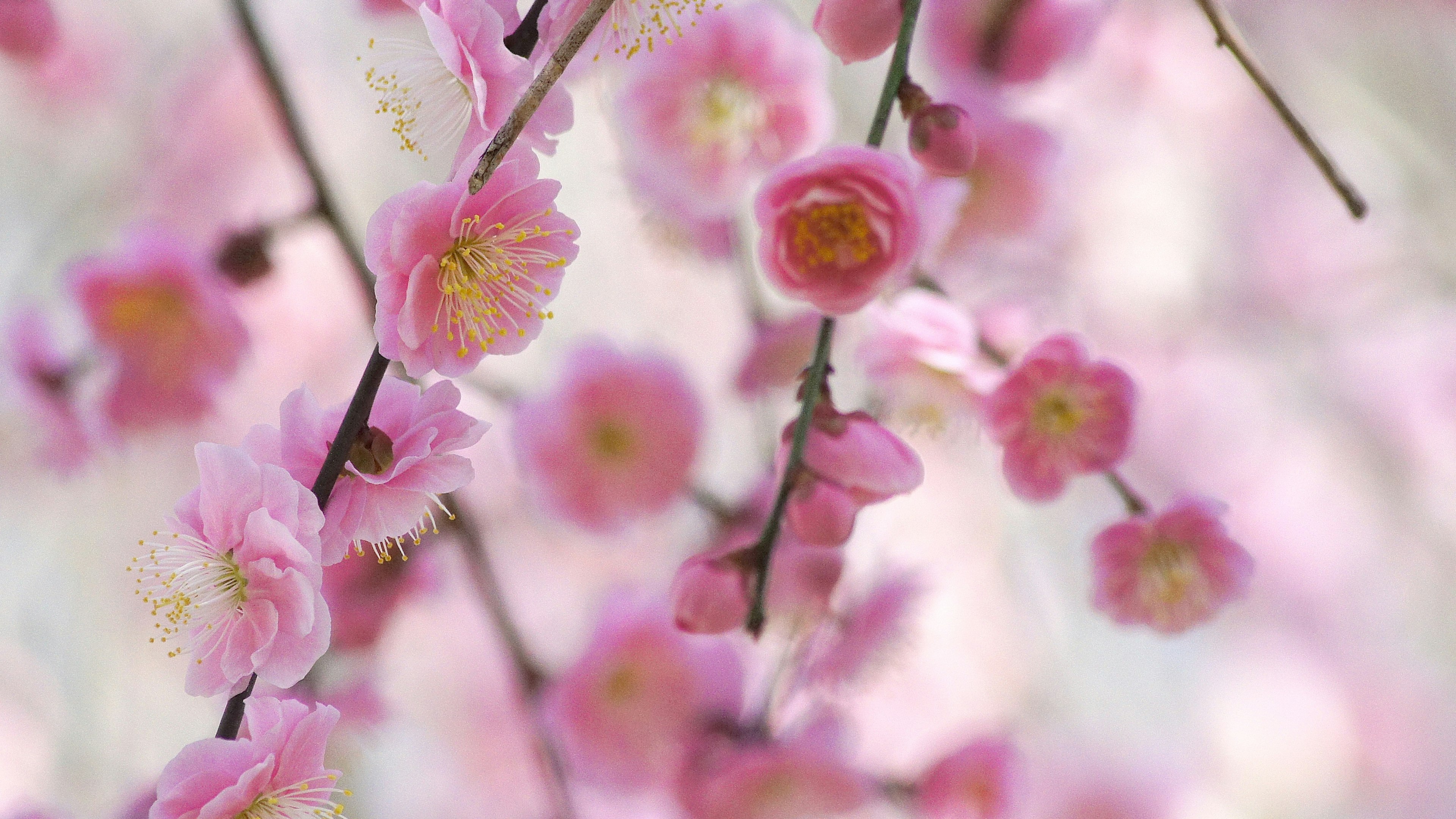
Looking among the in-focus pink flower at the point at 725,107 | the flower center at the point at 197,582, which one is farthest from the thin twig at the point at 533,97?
the in-focus pink flower at the point at 725,107

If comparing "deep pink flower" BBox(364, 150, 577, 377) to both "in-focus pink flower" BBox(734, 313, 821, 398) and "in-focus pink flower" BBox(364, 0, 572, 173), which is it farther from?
"in-focus pink flower" BBox(734, 313, 821, 398)

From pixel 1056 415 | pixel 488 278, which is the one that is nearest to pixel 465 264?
pixel 488 278

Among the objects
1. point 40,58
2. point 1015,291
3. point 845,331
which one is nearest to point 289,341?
point 40,58

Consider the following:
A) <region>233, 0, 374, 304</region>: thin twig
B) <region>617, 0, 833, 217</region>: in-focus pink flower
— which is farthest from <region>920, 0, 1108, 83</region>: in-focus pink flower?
<region>233, 0, 374, 304</region>: thin twig

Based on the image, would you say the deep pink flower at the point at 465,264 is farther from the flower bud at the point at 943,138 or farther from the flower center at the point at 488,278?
the flower bud at the point at 943,138

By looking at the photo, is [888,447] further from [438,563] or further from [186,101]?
[186,101]
